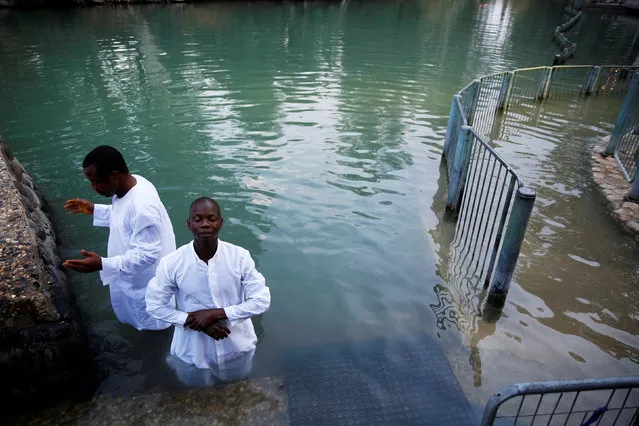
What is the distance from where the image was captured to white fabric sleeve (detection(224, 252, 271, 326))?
10.6 ft

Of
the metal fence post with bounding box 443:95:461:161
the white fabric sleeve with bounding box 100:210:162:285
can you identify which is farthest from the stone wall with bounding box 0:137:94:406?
the metal fence post with bounding box 443:95:461:161

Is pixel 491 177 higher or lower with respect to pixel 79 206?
higher

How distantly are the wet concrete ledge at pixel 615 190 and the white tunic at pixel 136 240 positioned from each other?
21.7 feet

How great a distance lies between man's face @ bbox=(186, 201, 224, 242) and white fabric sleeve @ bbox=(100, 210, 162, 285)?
0.69 m

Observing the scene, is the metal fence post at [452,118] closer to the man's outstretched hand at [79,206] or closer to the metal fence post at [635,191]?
the metal fence post at [635,191]

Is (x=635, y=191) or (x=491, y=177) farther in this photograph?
(x=635, y=191)

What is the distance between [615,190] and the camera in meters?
7.49

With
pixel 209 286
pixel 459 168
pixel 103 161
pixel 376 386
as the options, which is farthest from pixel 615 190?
pixel 103 161

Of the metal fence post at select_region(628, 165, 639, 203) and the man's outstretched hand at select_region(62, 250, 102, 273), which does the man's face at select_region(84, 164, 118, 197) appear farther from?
the metal fence post at select_region(628, 165, 639, 203)

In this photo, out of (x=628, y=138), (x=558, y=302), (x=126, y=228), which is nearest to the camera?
(x=126, y=228)

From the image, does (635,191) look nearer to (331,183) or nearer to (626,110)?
(626,110)

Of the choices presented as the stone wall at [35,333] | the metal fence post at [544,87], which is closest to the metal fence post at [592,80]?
the metal fence post at [544,87]

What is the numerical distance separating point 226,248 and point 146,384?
1773 millimetres

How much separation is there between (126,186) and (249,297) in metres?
1.39
